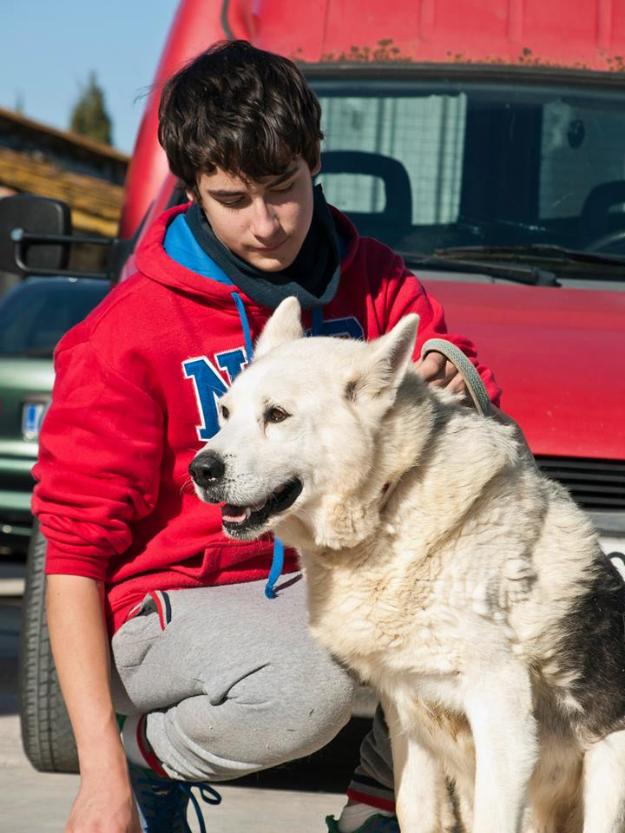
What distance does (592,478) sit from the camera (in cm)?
389

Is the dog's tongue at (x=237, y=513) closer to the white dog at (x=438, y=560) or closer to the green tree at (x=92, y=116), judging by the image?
the white dog at (x=438, y=560)

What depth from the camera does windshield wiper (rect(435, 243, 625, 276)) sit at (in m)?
4.73

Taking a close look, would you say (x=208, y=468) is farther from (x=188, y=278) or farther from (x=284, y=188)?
(x=284, y=188)

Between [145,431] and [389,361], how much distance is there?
64 centimetres

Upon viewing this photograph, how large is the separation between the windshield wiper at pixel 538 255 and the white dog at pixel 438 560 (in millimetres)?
1617

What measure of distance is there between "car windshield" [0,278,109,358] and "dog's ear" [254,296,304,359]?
6.17 meters

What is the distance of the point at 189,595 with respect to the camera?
3.42 meters

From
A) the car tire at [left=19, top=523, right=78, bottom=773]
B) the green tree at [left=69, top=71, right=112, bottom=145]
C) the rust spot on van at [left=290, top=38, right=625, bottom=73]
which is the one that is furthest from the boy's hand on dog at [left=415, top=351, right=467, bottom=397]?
the green tree at [left=69, top=71, right=112, bottom=145]

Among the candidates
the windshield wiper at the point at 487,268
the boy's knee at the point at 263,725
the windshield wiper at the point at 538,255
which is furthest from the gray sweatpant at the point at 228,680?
the windshield wiper at the point at 538,255

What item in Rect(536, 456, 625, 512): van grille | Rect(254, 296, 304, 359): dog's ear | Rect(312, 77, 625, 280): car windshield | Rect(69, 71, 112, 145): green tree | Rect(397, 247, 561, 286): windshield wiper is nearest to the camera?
Rect(254, 296, 304, 359): dog's ear

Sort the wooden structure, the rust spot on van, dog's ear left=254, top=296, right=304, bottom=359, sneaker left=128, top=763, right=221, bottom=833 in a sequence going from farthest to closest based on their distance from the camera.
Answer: the wooden structure, the rust spot on van, sneaker left=128, top=763, right=221, bottom=833, dog's ear left=254, top=296, right=304, bottom=359

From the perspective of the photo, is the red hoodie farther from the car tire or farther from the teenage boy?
the car tire

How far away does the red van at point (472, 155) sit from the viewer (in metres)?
4.42

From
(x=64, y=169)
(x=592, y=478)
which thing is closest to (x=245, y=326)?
(x=592, y=478)
